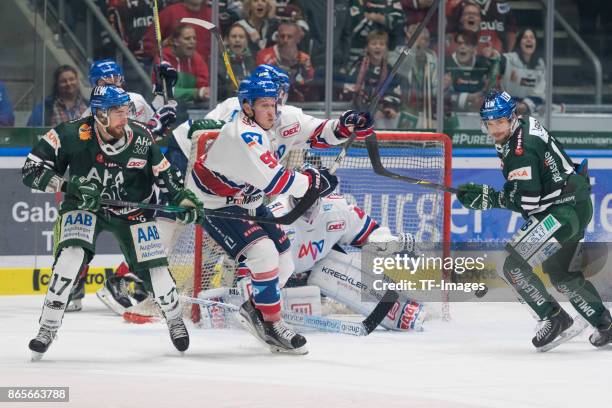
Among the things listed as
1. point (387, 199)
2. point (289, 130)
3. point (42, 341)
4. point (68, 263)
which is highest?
point (289, 130)

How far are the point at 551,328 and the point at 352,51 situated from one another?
3.00 m

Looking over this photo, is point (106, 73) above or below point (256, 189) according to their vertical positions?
above

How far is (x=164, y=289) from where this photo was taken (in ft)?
19.0

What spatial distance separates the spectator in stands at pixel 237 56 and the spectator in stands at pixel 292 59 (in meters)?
0.07

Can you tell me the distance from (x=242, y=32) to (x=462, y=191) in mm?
2625

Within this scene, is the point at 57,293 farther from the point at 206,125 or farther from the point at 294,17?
the point at 294,17

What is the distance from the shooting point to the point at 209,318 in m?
6.80

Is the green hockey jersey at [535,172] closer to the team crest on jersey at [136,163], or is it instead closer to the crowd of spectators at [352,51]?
the team crest on jersey at [136,163]

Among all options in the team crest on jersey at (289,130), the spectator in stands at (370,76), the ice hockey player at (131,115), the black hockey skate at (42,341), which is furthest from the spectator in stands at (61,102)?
the black hockey skate at (42,341)

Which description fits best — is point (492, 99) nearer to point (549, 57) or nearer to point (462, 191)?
point (462, 191)

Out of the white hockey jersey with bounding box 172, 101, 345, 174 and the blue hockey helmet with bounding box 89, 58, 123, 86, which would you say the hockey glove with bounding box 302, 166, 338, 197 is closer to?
the white hockey jersey with bounding box 172, 101, 345, 174

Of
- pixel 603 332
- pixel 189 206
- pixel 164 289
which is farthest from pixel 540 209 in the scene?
pixel 164 289

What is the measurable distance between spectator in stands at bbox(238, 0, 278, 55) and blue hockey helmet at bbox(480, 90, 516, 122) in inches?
101

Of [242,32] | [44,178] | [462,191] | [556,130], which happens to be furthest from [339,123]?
[556,130]
